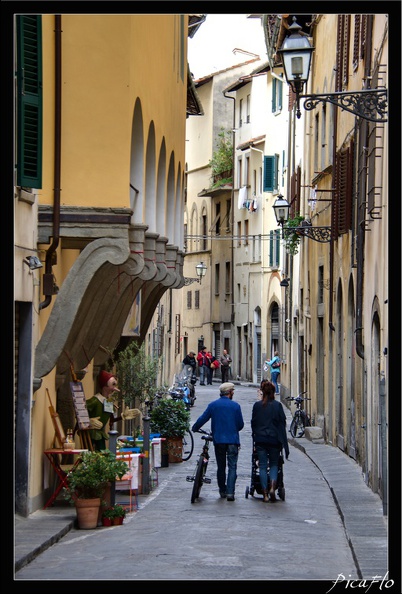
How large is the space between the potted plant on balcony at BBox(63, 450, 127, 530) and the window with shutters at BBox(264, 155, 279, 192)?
4120 centimetres

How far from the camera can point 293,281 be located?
140 ft

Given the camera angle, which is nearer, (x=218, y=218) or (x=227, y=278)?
(x=227, y=278)

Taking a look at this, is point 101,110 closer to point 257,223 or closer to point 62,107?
point 62,107

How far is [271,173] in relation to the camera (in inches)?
2195

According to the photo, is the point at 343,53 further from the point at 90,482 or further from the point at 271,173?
the point at 271,173

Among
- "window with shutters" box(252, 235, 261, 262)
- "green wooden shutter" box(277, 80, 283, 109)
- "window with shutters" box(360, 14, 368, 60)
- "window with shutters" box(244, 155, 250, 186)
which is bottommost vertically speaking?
"window with shutters" box(252, 235, 261, 262)

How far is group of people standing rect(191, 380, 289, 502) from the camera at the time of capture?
58.3 ft

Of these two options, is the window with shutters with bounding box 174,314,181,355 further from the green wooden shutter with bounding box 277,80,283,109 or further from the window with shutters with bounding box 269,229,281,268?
the green wooden shutter with bounding box 277,80,283,109

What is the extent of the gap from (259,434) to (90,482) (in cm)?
381

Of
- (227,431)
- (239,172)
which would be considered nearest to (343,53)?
(227,431)

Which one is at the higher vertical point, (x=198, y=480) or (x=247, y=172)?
(x=247, y=172)

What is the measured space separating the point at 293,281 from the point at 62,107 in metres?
26.2

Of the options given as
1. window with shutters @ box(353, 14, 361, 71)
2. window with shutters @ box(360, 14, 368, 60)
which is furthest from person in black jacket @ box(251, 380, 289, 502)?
window with shutters @ box(353, 14, 361, 71)
